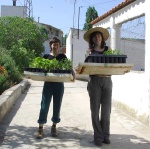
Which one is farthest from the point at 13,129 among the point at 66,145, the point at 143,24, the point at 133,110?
the point at 143,24

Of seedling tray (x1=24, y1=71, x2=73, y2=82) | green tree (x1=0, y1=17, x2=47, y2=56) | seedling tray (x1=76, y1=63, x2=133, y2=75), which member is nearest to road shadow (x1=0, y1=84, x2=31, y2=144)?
seedling tray (x1=24, y1=71, x2=73, y2=82)

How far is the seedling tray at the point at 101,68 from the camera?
4797 mm

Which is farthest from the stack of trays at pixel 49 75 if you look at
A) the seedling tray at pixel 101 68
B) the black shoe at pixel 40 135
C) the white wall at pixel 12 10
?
the white wall at pixel 12 10

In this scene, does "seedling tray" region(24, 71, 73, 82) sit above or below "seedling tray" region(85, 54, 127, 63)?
below

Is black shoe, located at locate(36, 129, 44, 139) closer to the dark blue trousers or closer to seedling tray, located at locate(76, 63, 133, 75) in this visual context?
the dark blue trousers

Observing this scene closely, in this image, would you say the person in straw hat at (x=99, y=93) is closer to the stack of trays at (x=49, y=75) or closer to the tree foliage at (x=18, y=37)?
the stack of trays at (x=49, y=75)

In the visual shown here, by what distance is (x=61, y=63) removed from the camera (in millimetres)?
5238

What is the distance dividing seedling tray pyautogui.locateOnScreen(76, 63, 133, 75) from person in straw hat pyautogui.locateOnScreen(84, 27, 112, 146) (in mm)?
200

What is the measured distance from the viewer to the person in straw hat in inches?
206

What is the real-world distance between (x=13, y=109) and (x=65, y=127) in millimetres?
2549

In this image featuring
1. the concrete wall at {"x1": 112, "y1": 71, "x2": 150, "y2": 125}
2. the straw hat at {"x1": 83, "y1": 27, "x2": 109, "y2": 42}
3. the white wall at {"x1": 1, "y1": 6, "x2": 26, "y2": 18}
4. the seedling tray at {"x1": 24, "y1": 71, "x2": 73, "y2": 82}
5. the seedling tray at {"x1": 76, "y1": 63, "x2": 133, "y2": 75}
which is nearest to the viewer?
the seedling tray at {"x1": 76, "y1": 63, "x2": 133, "y2": 75}

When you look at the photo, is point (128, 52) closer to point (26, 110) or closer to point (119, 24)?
point (119, 24)

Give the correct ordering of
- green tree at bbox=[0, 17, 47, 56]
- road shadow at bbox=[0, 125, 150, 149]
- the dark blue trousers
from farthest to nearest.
→ green tree at bbox=[0, 17, 47, 56] → the dark blue trousers → road shadow at bbox=[0, 125, 150, 149]

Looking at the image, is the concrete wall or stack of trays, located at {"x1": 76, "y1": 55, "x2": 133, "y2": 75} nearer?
stack of trays, located at {"x1": 76, "y1": 55, "x2": 133, "y2": 75}
